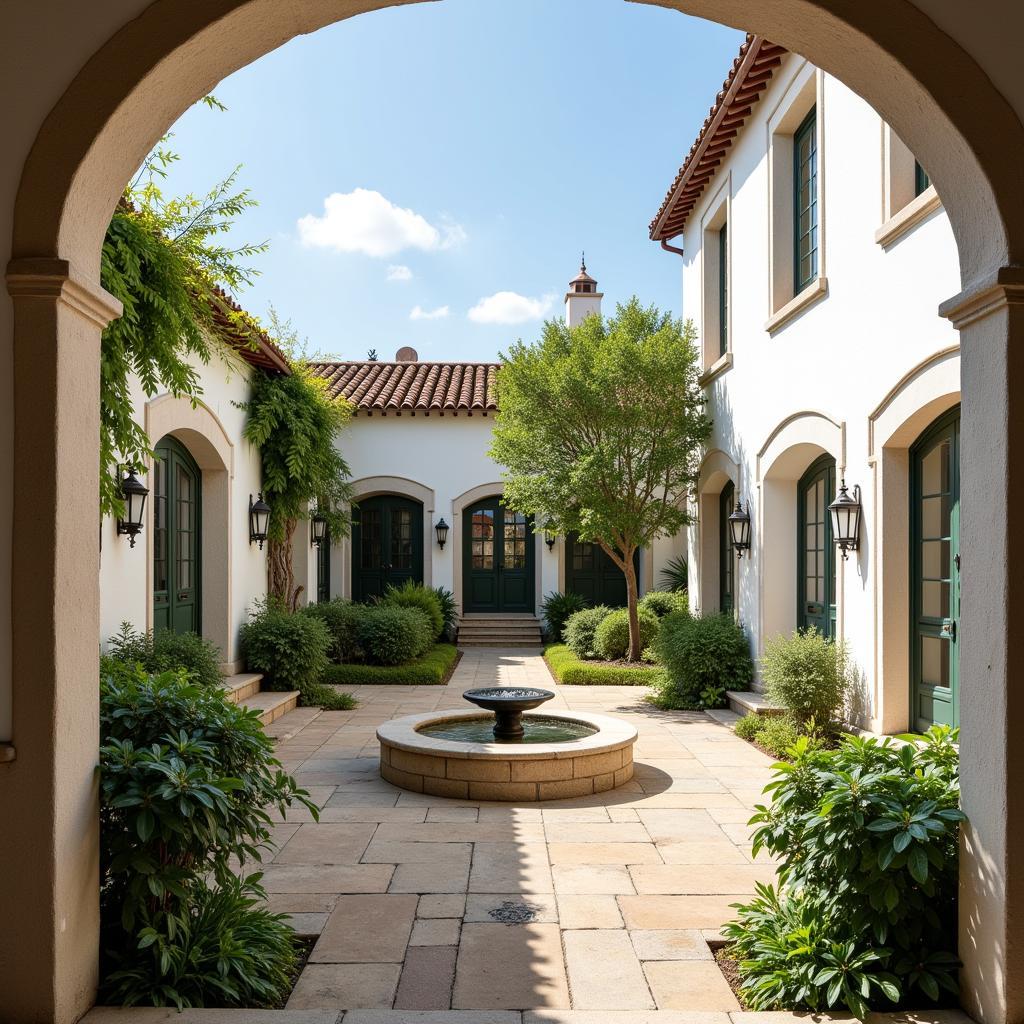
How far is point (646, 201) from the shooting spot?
46.2 feet

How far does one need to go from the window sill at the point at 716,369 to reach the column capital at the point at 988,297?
8.16 m

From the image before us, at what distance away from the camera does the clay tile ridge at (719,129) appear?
9.20m

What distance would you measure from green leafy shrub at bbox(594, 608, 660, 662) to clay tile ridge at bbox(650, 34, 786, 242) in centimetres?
597

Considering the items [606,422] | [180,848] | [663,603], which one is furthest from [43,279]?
[663,603]

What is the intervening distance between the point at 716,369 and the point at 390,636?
6.06 meters

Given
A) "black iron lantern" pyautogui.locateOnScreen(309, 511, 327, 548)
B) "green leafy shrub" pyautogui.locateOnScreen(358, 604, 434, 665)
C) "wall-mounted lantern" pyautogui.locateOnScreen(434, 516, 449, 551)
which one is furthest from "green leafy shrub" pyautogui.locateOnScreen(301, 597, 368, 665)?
"wall-mounted lantern" pyautogui.locateOnScreen(434, 516, 449, 551)

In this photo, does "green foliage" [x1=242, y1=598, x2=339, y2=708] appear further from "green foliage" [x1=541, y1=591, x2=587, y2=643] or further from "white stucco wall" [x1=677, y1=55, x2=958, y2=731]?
"green foliage" [x1=541, y1=591, x2=587, y2=643]

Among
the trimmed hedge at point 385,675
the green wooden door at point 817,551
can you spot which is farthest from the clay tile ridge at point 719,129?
the trimmed hedge at point 385,675

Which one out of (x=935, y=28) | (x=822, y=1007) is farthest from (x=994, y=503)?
(x=822, y=1007)

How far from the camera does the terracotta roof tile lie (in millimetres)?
18172

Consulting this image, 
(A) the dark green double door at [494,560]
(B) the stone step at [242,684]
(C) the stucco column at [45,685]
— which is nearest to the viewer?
(C) the stucco column at [45,685]

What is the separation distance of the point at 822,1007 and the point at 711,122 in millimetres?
9857

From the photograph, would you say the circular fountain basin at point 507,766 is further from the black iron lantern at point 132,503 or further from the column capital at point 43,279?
the column capital at point 43,279

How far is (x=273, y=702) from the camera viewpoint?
33.7ft
